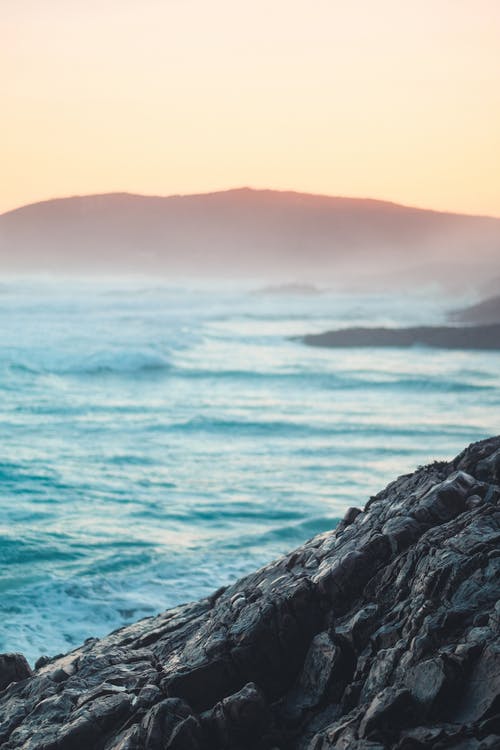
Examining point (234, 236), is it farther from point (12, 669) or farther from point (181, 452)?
point (12, 669)

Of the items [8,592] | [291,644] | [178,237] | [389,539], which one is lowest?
[8,592]

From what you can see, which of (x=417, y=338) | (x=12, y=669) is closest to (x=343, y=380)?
(x=417, y=338)

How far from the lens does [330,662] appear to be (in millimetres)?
4816

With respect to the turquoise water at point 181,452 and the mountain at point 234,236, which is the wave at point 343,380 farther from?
the mountain at point 234,236

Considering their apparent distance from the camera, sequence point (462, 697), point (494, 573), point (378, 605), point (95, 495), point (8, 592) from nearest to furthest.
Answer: point (462, 697) → point (494, 573) → point (378, 605) → point (8, 592) → point (95, 495)

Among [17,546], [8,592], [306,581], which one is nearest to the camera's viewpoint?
[306,581]

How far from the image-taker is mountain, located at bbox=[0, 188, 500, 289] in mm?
138750

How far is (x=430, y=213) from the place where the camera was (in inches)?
6014

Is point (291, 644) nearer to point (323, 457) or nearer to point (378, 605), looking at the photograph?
point (378, 605)

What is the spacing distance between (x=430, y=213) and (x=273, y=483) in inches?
5694

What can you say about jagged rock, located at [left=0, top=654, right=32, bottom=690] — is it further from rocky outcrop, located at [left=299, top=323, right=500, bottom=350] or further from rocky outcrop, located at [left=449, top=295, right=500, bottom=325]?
rocky outcrop, located at [left=449, top=295, right=500, bottom=325]

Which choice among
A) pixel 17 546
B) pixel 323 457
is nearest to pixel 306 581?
pixel 17 546

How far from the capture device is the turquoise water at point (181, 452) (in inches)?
391

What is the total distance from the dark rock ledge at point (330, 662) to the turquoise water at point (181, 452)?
2.94 m
